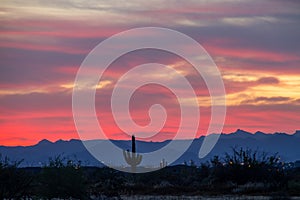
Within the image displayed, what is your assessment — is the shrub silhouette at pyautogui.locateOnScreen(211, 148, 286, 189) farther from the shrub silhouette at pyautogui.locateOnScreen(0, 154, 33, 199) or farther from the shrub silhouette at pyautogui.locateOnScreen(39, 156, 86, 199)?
the shrub silhouette at pyautogui.locateOnScreen(0, 154, 33, 199)

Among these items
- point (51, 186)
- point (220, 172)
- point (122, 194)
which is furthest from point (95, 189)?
point (51, 186)

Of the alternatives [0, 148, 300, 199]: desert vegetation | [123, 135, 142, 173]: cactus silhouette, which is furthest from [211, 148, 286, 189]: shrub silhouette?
[123, 135, 142, 173]: cactus silhouette

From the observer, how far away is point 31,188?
4125 centimetres

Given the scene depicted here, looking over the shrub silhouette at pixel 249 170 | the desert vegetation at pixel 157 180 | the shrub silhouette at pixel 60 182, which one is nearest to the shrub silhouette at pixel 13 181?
the desert vegetation at pixel 157 180

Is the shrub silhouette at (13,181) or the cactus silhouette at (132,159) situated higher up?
the cactus silhouette at (132,159)

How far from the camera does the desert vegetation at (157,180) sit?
40819 millimetres

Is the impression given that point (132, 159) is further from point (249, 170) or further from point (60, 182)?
point (60, 182)

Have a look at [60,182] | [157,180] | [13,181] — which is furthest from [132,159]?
[13,181]

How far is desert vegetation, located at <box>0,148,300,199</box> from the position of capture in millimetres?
40819

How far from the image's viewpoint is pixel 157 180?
59.3 meters

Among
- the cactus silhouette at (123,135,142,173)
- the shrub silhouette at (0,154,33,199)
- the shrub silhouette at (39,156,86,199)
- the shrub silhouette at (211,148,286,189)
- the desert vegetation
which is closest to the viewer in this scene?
the shrub silhouette at (0,154,33,199)

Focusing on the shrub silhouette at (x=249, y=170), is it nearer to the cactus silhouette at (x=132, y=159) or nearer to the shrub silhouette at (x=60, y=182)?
the cactus silhouette at (x=132, y=159)

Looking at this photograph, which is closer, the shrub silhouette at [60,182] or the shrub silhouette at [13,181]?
the shrub silhouette at [13,181]

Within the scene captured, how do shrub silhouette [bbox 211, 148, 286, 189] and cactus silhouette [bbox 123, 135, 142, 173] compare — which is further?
cactus silhouette [bbox 123, 135, 142, 173]
